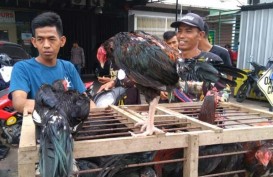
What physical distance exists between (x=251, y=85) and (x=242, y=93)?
323mm

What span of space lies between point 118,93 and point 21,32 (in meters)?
9.79

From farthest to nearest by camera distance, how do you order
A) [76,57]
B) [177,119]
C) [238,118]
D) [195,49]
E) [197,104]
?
[76,57] → [195,49] → [197,104] → [238,118] → [177,119]

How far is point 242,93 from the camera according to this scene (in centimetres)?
856

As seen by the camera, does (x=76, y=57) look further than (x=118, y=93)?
Yes

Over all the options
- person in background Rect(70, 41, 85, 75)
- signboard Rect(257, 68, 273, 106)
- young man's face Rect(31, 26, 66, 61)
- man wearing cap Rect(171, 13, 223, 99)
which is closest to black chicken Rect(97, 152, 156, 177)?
young man's face Rect(31, 26, 66, 61)

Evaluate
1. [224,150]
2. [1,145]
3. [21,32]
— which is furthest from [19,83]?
[21,32]

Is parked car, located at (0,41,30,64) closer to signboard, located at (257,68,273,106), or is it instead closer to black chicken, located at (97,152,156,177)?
black chicken, located at (97,152,156,177)

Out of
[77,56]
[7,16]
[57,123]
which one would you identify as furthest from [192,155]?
[7,16]

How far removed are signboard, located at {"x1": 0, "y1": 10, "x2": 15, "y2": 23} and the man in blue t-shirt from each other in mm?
9959

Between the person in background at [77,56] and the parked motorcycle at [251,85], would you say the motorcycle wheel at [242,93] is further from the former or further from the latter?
the person in background at [77,56]

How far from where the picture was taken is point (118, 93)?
116 inches

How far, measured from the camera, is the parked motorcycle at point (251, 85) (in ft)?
27.0

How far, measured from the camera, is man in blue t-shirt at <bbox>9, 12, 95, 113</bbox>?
77.2 inches

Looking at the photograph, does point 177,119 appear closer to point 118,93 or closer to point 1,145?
point 118,93
